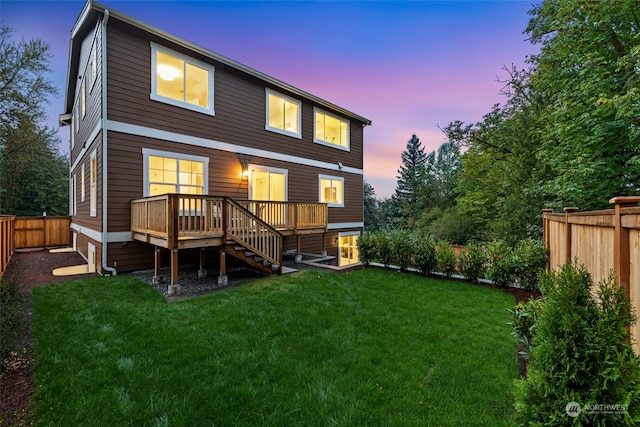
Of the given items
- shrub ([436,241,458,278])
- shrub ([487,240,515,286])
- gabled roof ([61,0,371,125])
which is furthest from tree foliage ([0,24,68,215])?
shrub ([487,240,515,286])

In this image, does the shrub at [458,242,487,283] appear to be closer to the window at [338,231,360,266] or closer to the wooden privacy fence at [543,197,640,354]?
the wooden privacy fence at [543,197,640,354]

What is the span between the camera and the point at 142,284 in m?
6.25

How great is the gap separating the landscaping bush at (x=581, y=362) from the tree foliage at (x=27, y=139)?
71.5ft

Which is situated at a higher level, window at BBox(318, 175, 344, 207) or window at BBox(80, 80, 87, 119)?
window at BBox(80, 80, 87, 119)

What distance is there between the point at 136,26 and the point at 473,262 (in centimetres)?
1055

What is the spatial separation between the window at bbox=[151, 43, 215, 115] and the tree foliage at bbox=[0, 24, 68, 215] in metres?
12.5

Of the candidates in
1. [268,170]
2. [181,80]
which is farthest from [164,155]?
[268,170]

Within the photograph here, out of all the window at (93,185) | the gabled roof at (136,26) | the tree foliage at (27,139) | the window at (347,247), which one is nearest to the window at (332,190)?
the window at (347,247)

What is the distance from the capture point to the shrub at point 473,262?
7312 mm

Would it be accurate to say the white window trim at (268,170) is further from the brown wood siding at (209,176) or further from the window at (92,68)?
the window at (92,68)

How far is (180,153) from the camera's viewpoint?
827 cm

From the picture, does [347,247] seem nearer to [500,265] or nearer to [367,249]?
[367,249]

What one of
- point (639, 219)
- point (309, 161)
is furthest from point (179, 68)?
point (639, 219)

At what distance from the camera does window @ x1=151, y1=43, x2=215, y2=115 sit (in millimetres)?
7871
